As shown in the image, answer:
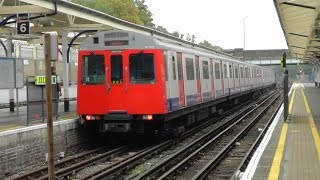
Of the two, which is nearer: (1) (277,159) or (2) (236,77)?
(1) (277,159)

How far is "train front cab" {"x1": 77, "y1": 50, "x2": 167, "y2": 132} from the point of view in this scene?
1369 centimetres

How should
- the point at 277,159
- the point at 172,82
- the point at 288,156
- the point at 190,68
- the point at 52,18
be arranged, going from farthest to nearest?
the point at 52,18
the point at 190,68
the point at 172,82
the point at 288,156
the point at 277,159

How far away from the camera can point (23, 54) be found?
29156 millimetres

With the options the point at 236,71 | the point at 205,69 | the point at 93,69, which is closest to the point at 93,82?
Result: the point at 93,69

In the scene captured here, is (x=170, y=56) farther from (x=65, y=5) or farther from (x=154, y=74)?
(x=65, y=5)

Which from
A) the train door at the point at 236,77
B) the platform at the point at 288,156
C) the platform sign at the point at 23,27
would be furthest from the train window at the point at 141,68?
the train door at the point at 236,77

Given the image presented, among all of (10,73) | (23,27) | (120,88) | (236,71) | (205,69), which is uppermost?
(23,27)

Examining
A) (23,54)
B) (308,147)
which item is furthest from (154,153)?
(23,54)

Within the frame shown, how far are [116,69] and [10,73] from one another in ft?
9.47

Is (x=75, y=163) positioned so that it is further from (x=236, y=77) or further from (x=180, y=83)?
(x=236, y=77)

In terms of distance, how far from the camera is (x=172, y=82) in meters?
14.5

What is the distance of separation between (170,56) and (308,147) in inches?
178

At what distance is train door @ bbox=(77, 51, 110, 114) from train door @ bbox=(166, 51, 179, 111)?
166cm

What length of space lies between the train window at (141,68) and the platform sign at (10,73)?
3.23 m
